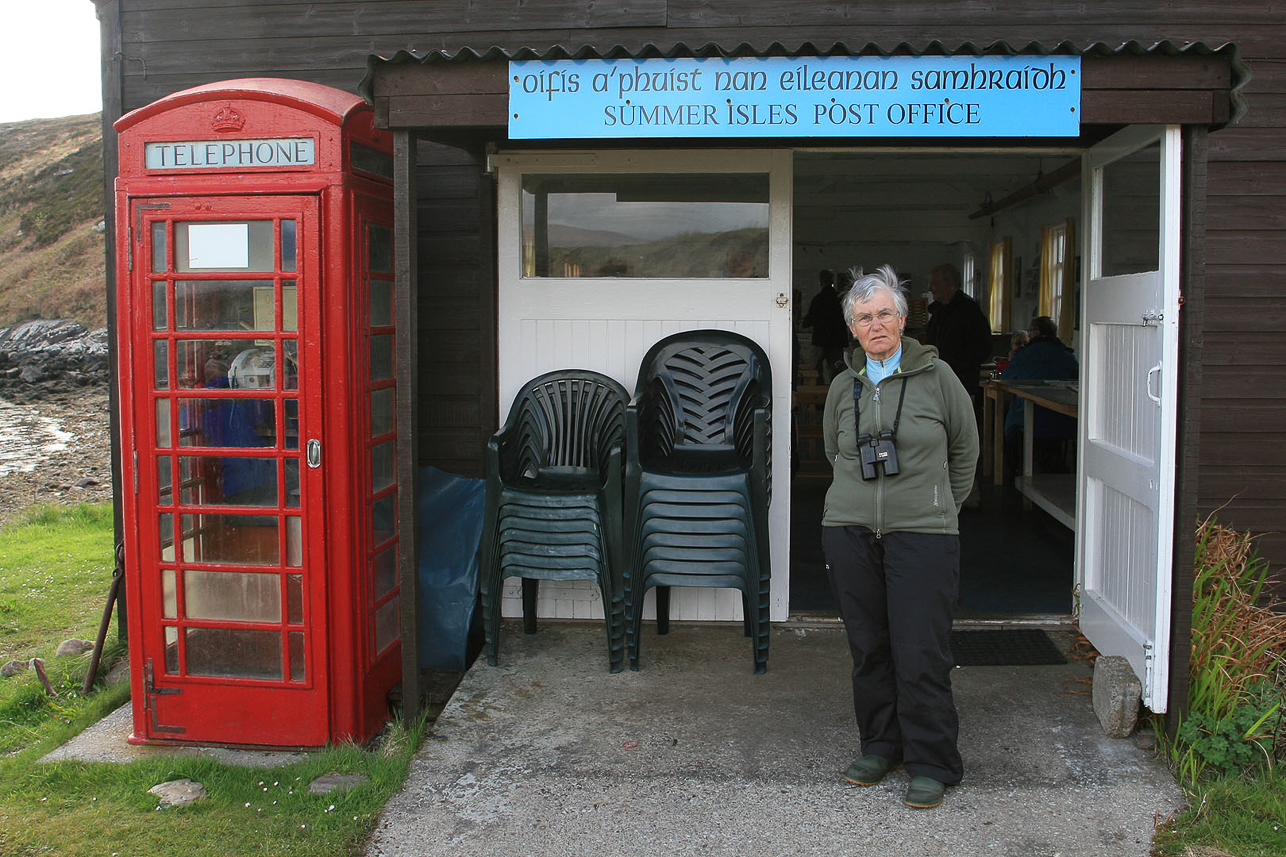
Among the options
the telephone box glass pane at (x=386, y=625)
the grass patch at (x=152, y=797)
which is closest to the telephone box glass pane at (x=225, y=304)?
the telephone box glass pane at (x=386, y=625)

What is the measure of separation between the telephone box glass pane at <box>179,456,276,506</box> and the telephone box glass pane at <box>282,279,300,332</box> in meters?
0.48

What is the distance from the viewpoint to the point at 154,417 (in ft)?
13.1

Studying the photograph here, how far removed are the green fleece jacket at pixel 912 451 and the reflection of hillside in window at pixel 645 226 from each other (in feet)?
5.23

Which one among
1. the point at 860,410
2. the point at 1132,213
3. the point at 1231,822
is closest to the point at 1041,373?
the point at 1132,213

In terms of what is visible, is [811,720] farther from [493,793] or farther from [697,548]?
[493,793]

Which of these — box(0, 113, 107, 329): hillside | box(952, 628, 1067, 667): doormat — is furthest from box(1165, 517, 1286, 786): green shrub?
box(0, 113, 107, 329): hillside

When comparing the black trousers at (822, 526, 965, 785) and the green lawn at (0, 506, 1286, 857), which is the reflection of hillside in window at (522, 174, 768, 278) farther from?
the green lawn at (0, 506, 1286, 857)

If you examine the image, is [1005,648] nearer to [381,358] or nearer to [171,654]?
[381,358]

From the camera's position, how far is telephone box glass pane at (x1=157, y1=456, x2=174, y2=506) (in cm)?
404

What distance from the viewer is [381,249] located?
14.1 ft

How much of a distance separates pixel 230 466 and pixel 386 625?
880mm

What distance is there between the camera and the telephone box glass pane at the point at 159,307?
155 inches

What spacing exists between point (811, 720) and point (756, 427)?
3.57 ft

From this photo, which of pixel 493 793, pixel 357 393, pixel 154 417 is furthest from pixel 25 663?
pixel 493 793
